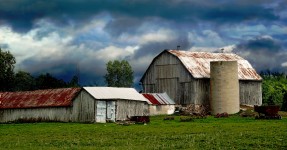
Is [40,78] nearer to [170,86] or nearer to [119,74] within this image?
[119,74]

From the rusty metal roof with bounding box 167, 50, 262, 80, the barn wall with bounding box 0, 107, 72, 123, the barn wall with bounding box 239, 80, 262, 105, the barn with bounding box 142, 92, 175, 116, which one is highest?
the rusty metal roof with bounding box 167, 50, 262, 80

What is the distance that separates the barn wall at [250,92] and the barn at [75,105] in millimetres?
21102

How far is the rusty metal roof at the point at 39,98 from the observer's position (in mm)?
66812

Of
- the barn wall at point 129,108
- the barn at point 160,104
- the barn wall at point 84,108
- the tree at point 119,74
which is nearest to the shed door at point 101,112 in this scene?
the barn wall at point 84,108

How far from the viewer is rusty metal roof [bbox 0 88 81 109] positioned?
66812mm

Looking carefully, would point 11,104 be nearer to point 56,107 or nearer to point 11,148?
point 56,107

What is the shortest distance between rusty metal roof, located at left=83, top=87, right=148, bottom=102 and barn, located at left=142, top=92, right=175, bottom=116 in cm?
458

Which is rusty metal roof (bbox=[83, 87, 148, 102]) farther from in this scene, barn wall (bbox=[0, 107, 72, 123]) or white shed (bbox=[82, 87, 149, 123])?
barn wall (bbox=[0, 107, 72, 123])

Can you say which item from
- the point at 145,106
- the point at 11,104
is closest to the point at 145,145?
the point at 145,106

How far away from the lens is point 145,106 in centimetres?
6894

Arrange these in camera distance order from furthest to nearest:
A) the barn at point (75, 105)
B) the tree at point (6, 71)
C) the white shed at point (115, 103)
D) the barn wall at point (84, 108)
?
the tree at point (6, 71)
the barn at point (75, 105)
the white shed at point (115, 103)
the barn wall at point (84, 108)

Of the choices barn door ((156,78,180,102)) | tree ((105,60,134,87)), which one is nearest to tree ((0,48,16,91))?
tree ((105,60,134,87))

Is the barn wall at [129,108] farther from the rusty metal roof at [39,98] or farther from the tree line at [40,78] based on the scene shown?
the tree line at [40,78]

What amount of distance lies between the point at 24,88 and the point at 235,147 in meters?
96.7
